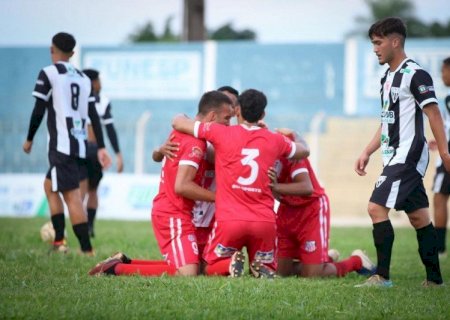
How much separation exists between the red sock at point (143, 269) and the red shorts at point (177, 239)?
8 cm

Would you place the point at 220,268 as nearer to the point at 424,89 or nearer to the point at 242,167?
the point at 242,167

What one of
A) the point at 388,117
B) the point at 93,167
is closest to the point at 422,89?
the point at 388,117

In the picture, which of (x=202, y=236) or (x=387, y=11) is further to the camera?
(x=387, y=11)

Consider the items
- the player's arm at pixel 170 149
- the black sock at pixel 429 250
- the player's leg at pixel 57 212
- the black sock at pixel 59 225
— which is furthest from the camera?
the black sock at pixel 59 225

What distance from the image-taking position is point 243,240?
7.75 m

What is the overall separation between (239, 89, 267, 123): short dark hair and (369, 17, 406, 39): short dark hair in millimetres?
1074

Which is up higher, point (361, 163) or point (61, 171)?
point (361, 163)

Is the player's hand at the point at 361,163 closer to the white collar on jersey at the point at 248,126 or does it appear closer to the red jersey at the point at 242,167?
the red jersey at the point at 242,167

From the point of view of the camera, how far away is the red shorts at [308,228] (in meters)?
8.56

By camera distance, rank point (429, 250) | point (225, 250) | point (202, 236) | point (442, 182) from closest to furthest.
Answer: point (429, 250)
point (225, 250)
point (202, 236)
point (442, 182)

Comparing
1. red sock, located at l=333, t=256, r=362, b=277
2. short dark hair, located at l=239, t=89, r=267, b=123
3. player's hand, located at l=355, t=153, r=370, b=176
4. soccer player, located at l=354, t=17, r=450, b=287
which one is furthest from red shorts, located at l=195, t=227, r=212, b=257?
soccer player, located at l=354, t=17, r=450, b=287

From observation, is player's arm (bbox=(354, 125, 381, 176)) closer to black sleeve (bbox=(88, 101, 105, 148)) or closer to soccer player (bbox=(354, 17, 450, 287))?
soccer player (bbox=(354, 17, 450, 287))

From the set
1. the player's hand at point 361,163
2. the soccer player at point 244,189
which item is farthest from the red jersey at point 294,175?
the player's hand at point 361,163

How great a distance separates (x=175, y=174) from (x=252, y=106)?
3.10 ft
